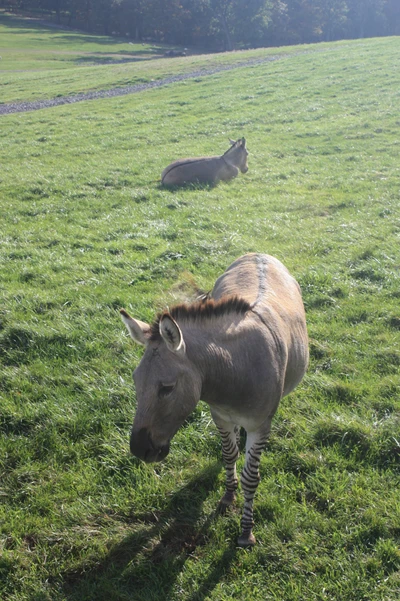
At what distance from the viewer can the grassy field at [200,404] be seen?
408 cm

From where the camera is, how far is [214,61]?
4459 cm

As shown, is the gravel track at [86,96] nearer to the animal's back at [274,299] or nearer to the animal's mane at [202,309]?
the animal's back at [274,299]

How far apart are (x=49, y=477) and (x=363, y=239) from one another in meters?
7.85

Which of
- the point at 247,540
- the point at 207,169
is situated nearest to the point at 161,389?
the point at 247,540

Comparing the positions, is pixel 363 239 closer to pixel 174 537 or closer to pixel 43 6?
pixel 174 537

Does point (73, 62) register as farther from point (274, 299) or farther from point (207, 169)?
point (274, 299)

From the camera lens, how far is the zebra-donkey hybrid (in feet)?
11.6

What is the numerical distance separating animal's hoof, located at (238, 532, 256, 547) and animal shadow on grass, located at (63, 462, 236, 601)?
0.09 m

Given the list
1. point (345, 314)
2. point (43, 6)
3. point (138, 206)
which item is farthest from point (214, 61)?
point (43, 6)

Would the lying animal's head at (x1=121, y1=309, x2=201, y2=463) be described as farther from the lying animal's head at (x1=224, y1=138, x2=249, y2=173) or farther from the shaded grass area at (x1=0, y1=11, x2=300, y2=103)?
the shaded grass area at (x1=0, y1=11, x2=300, y2=103)

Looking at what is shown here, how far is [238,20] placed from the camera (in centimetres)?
7825

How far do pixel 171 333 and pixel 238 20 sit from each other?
87.1 metres

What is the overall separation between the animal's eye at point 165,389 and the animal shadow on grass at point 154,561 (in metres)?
1.59

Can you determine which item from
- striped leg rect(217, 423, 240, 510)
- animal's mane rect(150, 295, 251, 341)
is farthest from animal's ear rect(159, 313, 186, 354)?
striped leg rect(217, 423, 240, 510)
